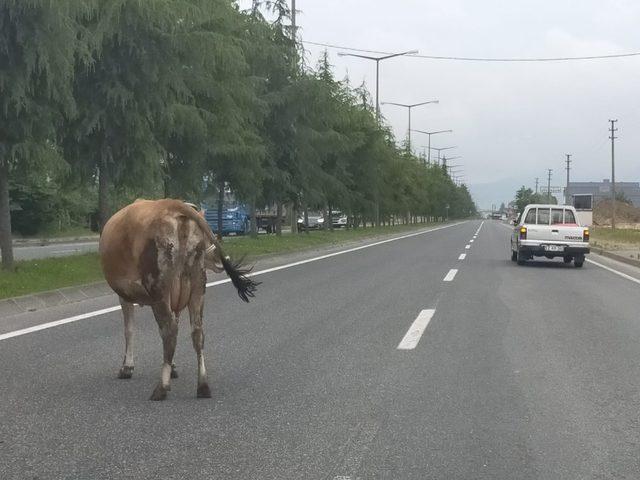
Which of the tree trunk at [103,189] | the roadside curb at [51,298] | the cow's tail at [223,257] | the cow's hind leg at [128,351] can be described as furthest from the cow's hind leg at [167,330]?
the tree trunk at [103,189]

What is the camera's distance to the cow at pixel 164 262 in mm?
5578

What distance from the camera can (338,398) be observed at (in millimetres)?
5844

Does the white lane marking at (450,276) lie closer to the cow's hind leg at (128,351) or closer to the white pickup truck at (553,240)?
the white pickup truck at (553,240)

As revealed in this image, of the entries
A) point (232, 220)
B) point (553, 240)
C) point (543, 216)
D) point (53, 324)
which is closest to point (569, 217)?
point (543, 216)

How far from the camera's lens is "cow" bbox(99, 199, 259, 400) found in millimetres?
5578

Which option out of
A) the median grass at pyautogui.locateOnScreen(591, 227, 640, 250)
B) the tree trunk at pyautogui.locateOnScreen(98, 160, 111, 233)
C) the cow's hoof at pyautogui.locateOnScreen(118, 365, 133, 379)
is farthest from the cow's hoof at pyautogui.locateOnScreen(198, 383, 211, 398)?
the median grass at pyautogui.locateOnScreen(591, 227, 640, 250)

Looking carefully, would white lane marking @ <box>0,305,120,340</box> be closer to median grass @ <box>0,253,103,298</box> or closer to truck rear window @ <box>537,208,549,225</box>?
median grass @ <box>0,253,103,298</box>

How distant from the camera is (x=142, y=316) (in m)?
10.2

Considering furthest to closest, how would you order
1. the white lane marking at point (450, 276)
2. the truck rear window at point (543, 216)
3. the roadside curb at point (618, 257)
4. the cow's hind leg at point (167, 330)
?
the roadside curb at point (618, 257), the truck rear window at point (543, 216), the white lane marking at point (450, 276), the cow's hind leg at point (167, 330)

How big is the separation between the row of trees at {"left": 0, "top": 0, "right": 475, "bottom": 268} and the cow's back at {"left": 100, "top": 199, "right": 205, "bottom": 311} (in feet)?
→ 21.6

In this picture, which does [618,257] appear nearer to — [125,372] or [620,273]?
[620,273]

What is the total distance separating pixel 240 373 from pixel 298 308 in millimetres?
4350

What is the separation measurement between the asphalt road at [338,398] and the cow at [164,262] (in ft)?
1.81

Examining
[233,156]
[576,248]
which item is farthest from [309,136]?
[576,248]
